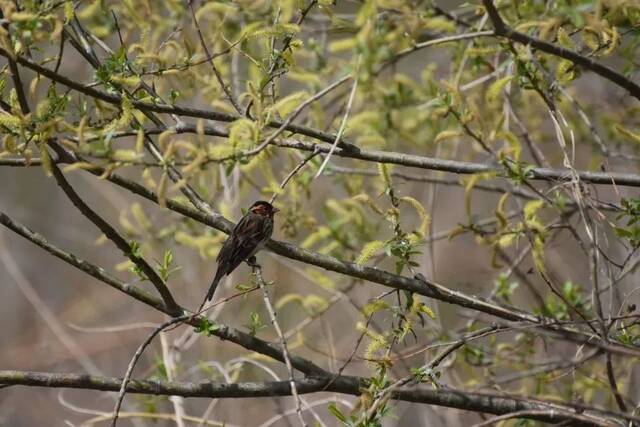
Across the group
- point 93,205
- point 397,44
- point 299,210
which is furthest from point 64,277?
point 397,44

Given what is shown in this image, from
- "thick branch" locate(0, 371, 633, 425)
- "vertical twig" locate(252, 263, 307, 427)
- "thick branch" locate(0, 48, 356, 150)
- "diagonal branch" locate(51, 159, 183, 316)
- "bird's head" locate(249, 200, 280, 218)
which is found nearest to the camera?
"vertical twig" locate(252, 263, 307, 427)

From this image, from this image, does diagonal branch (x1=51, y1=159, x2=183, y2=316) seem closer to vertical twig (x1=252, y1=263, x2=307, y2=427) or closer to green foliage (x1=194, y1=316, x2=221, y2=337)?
green foliage (x1=194, y1=316, x2=221, y2=337)

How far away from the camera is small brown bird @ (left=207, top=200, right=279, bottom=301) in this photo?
349cm

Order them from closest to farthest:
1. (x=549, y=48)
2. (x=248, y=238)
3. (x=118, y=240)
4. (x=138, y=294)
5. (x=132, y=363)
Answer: (x=549, y=48), (x=132, y=363), (x=118, y=240), (x=138, y=294), (x=248, y=238)

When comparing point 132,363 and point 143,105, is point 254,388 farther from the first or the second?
point 143,105

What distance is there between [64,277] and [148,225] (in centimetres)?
520

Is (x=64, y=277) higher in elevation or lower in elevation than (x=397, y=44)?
higher

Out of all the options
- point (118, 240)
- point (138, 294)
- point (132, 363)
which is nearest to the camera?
point (132, 363)

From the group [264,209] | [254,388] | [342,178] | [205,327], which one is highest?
[342,178]

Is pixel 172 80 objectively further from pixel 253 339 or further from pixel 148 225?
pixel 253 339

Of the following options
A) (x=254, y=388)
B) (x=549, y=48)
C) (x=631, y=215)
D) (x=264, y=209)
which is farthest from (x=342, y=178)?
(x=549, y=48)

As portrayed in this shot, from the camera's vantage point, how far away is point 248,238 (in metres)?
3.64

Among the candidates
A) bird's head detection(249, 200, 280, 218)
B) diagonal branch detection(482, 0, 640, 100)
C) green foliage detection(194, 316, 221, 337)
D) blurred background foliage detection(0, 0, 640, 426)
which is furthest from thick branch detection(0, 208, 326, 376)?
diagonal branch detection(482, 0, 640, 100)

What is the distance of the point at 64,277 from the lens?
9727 millimetres
